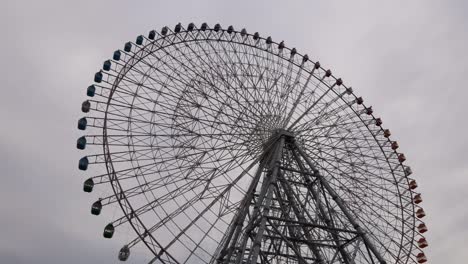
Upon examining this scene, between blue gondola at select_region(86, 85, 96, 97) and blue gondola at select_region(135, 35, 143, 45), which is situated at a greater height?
blue gondola at select_region(135, 35, 143, 45)

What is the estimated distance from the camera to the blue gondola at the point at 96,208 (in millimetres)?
22300

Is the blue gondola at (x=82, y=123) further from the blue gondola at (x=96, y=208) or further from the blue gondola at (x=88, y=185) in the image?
the blue gondola at (x=96, y=208)

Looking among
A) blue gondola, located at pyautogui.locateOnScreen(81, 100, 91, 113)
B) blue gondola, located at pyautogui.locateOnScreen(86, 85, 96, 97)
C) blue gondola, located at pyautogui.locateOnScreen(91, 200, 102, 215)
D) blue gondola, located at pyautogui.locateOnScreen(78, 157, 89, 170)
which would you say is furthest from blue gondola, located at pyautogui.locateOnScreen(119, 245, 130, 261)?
blue gondola, located at pyautogui.locateOnScreen(86, 85, 96, 97)

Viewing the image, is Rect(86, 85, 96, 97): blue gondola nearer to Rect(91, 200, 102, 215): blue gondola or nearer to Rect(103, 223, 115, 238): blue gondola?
Rect(91, 200, 102, 215): blue gondola

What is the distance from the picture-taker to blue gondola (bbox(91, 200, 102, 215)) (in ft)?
73.2

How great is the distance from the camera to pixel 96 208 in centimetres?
2234

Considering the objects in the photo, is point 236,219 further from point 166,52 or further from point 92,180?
point 166,52

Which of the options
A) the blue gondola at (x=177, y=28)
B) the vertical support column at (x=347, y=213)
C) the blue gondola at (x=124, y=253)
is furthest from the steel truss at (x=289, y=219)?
the blue gondola at (x=177, y=28)

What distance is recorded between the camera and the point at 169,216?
23.5 m

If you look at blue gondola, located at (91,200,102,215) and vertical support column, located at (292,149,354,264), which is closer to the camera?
vertical support column, located at (292,149,354,264)

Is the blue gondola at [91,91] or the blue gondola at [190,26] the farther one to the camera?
the blue gondola at [190,26]

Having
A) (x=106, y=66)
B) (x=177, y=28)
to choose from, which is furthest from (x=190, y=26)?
(x=106, y=66)

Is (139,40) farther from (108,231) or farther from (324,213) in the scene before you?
(324,213)

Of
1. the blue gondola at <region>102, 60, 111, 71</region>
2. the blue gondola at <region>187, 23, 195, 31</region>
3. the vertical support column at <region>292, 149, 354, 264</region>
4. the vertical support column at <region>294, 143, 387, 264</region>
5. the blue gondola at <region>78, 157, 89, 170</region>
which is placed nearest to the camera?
the vertical support column at <region>294, 143, 387, 264</region>
